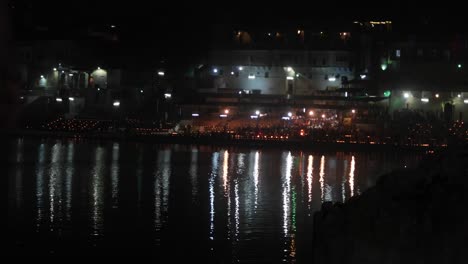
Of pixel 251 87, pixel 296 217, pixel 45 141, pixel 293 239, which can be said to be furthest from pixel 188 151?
pixel 293 239

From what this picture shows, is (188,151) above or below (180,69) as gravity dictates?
below

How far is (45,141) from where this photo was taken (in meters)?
43.9

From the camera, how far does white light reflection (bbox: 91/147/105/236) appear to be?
18625 millimetres

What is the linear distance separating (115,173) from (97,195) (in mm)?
6150

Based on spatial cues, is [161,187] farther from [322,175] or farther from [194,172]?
[322,175]

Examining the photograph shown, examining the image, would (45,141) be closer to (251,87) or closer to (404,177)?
(251,87)

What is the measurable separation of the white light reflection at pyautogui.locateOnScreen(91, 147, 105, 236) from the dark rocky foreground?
8345mm

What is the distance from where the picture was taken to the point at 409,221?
32.4ft

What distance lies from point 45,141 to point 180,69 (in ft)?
59.6

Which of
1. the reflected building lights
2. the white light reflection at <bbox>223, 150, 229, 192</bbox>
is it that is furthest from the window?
the reflected building lights

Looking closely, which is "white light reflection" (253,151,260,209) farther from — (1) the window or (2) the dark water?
(1) the window

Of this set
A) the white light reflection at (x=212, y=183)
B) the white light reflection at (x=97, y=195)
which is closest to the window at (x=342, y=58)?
the white light reflection at (x=212, y=183)

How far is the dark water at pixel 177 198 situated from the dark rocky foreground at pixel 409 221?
4657mm

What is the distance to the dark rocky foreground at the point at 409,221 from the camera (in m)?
9.48
